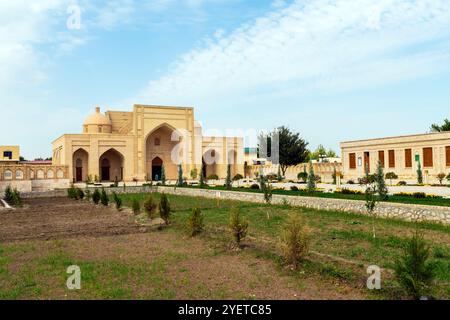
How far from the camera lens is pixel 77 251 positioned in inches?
363

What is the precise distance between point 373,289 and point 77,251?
6492mm

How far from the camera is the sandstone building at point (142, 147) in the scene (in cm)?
4116

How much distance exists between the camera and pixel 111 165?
45000 millimetres

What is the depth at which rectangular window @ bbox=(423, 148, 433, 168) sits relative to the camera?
29.6m

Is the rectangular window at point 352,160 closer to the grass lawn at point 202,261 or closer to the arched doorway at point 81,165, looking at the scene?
the grass lawn at point 202,261

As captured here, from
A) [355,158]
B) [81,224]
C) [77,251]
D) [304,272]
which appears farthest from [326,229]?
[355,158]

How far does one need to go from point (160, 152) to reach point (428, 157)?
27.9 metres

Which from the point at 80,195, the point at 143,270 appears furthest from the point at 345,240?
the point at 80,195

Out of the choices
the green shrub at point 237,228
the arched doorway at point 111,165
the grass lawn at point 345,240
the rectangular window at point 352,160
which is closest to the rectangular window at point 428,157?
the rectangular window at point 352,160

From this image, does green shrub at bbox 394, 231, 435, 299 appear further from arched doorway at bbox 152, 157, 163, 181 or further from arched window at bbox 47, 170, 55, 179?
arched doorway at bbox 152, 157, 163, 181

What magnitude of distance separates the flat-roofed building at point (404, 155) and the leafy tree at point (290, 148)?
600 centimetres

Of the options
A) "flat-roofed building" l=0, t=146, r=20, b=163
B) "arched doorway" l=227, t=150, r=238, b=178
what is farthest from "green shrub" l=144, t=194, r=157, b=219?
"flat-roofed building" l=0, t=146, r=20, b=163

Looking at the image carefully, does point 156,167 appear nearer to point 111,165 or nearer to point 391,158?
point 111,165
